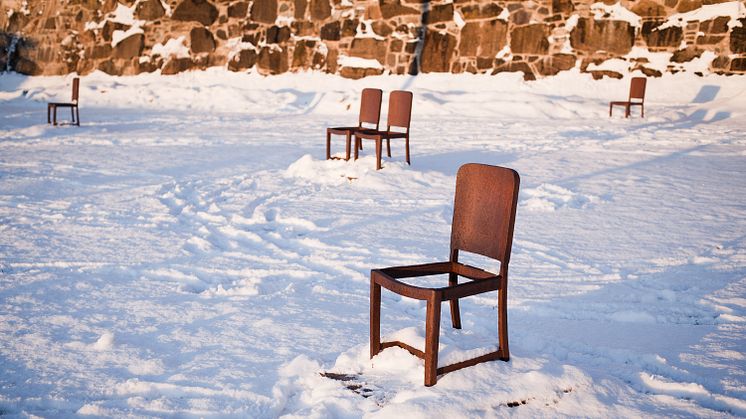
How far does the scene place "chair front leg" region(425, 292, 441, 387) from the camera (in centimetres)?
236

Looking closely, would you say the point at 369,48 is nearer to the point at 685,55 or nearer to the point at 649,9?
the point at 649,9

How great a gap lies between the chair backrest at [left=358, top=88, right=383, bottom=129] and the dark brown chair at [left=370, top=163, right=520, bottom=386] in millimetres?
4888

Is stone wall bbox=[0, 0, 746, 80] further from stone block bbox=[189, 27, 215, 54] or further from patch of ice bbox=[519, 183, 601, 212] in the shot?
patch of ice bbox=[519, 183, 601, 212]

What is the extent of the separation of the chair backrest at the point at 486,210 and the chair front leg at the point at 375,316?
409 mm

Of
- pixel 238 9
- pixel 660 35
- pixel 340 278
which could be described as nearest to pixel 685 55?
pixel 660 35

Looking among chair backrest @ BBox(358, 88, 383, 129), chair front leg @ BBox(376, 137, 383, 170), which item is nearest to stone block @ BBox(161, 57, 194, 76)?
chair backrest @ BBox(358, 88, 383, 129)

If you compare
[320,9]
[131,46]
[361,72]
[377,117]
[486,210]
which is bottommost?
[486,210]

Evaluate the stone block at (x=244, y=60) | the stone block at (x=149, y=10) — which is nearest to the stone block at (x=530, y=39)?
the stone block at (x=244, y=60)

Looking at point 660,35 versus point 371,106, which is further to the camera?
point 660,35

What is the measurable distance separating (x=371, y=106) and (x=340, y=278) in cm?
406

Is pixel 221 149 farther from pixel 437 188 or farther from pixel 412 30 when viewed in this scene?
pixel 412 30

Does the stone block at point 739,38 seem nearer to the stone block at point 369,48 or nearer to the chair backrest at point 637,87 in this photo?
the chair backrest at point 637,87

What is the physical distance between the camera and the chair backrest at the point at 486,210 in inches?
100

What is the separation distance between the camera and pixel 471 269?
2736mm
